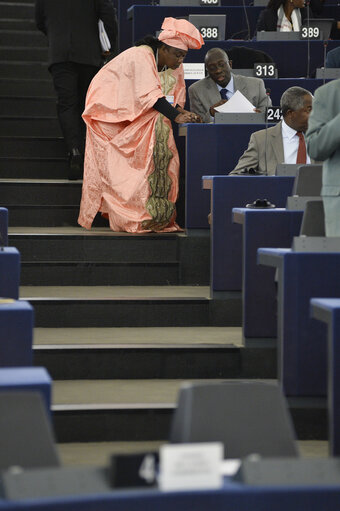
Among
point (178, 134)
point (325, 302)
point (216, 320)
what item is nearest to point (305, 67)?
point (178, 134)

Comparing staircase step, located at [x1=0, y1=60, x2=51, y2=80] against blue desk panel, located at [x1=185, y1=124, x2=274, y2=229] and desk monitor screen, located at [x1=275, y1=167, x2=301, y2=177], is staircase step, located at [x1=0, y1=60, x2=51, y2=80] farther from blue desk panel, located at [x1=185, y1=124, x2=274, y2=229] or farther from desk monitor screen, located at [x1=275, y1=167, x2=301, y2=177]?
desk monitor screen, located at [x1=275, y1=167, x2=301, y2=177]

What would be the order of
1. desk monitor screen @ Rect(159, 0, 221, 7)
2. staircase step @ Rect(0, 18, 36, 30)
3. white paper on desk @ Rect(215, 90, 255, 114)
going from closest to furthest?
1. white paper on desk @ Rect(215, 90, 255, 114)
2. desk monitor screen @ Rect(159, 0, 221, 7)
3. staircase step @ Rect(0, 18, 36, 30)

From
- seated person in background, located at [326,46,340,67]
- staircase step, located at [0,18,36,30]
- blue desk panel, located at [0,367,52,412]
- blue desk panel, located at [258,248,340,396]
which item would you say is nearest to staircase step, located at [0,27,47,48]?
staircase step, located at [0,18,36,30]

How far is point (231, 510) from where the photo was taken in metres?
1.97

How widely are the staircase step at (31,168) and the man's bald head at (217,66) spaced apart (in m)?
1.04

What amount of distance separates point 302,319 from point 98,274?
1.80m

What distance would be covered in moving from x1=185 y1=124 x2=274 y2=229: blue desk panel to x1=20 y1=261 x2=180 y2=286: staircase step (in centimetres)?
25

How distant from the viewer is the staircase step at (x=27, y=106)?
7301mm

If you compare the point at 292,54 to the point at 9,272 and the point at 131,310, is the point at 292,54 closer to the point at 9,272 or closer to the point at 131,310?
the point at 131,310

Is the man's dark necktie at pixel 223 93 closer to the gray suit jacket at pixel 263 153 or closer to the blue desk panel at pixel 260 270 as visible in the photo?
the gray suit jacket at pixel 263 153

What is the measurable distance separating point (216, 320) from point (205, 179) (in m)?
0.62

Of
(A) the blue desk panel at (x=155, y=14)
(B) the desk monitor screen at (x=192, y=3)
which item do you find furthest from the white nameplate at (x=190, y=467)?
(B) the desk monitor screen at (x=192, y=3)

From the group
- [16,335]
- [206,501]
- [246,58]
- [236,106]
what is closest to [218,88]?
[236,106]

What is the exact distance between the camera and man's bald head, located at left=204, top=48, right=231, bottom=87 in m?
6.17
